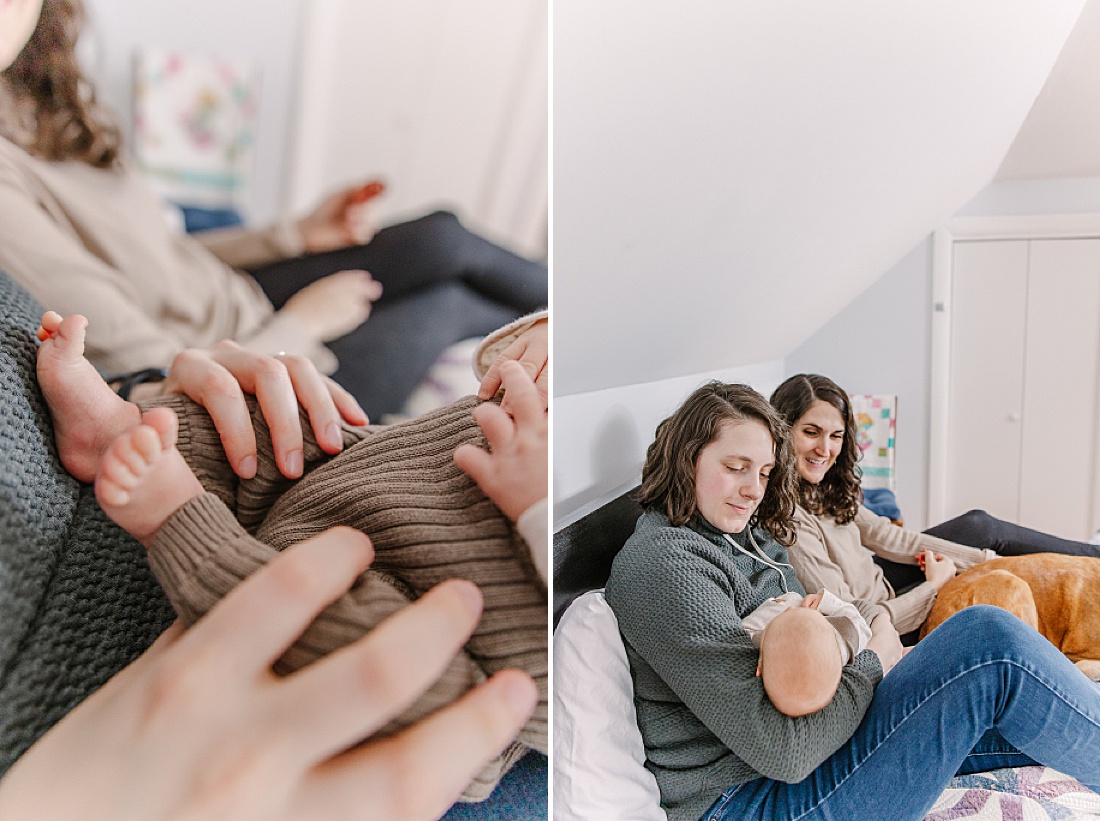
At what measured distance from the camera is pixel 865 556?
162cm

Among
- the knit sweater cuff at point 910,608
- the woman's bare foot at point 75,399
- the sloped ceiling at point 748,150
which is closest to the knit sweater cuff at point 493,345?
the woman's bare foot at point 75,399

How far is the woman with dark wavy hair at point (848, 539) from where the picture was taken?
1.45 meters

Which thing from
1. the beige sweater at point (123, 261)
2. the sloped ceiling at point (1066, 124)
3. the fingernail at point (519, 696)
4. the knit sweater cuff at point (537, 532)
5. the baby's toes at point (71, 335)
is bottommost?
the fingernail at point (519, 696)

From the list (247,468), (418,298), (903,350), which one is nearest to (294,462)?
(247,468)

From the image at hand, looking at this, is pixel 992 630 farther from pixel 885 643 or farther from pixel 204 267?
pixel 204 267

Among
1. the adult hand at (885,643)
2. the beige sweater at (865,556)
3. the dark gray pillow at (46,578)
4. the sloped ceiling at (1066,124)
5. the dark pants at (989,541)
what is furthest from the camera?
the dark pants at (989,541)

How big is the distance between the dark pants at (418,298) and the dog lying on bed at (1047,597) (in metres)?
1.29

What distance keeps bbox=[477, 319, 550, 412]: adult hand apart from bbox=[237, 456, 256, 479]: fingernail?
15 cm

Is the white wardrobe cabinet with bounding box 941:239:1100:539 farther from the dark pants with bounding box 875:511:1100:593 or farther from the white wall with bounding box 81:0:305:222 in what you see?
the white wall with bounding box 81:0:305:222

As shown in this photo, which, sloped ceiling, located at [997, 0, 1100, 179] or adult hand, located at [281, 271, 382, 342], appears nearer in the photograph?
adult hand, located at [281, 271, 382, 342]

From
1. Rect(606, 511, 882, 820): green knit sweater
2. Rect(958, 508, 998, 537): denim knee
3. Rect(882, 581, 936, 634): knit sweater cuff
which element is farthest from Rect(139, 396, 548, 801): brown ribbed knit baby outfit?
Rect(958, 508, 998, 537): denim knee

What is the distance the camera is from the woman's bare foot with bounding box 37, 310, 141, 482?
16.0 inches

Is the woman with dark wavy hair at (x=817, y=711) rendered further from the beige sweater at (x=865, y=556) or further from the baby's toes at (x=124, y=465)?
the baby's toes at (x=124, y=465)

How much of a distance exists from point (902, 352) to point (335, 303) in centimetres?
173
